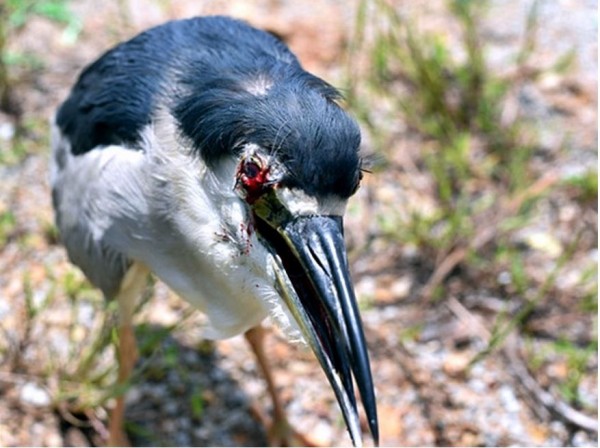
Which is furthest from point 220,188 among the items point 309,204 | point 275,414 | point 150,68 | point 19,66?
point 19,66

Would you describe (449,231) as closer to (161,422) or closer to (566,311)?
(566,311)

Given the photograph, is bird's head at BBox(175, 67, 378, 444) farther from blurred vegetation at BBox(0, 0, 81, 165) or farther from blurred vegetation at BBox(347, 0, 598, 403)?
blurred vegetation at BBox(0, 0, 81, 165)

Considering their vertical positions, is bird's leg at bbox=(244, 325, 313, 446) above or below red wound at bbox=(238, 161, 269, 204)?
below

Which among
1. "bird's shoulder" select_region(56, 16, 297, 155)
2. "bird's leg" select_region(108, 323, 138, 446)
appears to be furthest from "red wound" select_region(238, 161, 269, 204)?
"bird's leg" select_region(108, 323, 138, 446)

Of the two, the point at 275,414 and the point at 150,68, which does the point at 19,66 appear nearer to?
the point at 150,68

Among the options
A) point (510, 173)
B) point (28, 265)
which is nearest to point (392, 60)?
point (510, 173)

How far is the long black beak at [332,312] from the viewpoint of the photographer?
221 centimetres

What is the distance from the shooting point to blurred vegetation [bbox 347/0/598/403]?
3.68 m

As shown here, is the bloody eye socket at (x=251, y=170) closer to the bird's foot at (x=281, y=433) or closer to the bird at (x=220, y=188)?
the bird at (x=220, y=188)

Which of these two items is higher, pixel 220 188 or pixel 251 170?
pixel 251 170

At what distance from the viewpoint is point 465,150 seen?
160 inches

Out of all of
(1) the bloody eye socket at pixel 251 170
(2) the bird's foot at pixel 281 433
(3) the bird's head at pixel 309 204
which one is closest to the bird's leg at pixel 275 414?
(2) the bird's foot at pixel 281 433

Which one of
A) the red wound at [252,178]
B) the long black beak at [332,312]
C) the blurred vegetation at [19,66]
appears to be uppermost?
the red wound at [252,178]

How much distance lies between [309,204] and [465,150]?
196 cm
